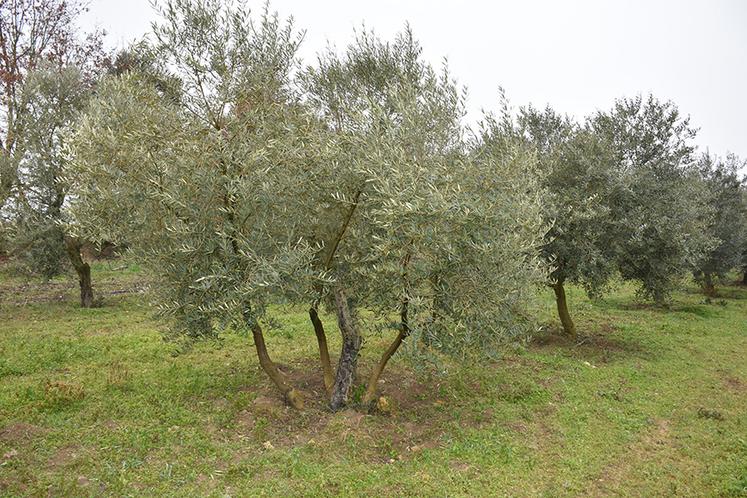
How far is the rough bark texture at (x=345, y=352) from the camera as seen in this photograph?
11.4 m

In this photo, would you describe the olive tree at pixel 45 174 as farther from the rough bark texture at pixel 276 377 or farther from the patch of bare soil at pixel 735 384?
the patch of bare soil at pixel 735 384

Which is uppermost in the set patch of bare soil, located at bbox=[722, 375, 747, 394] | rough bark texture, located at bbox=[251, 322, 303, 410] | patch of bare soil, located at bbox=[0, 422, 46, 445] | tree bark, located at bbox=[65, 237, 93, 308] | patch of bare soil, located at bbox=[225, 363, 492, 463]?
tree bark, located at bbox=[65, 237, 93, 308]

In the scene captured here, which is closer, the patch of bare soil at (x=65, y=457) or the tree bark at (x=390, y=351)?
the patch of bare soil at (x=65, y=457)

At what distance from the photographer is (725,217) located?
31.2 m

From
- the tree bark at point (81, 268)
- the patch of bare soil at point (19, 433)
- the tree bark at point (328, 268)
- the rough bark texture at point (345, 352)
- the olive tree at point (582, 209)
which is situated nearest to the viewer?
the patch of bare soil at point (19, 433)

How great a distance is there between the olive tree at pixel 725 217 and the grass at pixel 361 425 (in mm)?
14592

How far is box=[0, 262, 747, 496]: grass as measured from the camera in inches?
350

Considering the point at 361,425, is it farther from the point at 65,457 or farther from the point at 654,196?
the point at 654,196

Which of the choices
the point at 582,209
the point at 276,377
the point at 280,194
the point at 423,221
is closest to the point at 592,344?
the point at 582,209

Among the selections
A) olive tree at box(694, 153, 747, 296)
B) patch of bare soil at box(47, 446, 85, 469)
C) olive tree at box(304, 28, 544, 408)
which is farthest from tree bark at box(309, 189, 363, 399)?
olive tree at box(694, 153, 747, 296)

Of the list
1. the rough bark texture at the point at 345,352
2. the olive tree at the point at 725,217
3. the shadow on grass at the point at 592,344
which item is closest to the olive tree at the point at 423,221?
the rough bark texture at the point at 345,352

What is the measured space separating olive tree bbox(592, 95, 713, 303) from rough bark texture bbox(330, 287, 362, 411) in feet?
34.1

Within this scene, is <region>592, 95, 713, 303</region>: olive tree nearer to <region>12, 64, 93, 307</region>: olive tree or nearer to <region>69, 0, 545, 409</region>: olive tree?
<region>69, 0, 545, 409</region>: olive tree

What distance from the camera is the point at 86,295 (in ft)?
79.1
